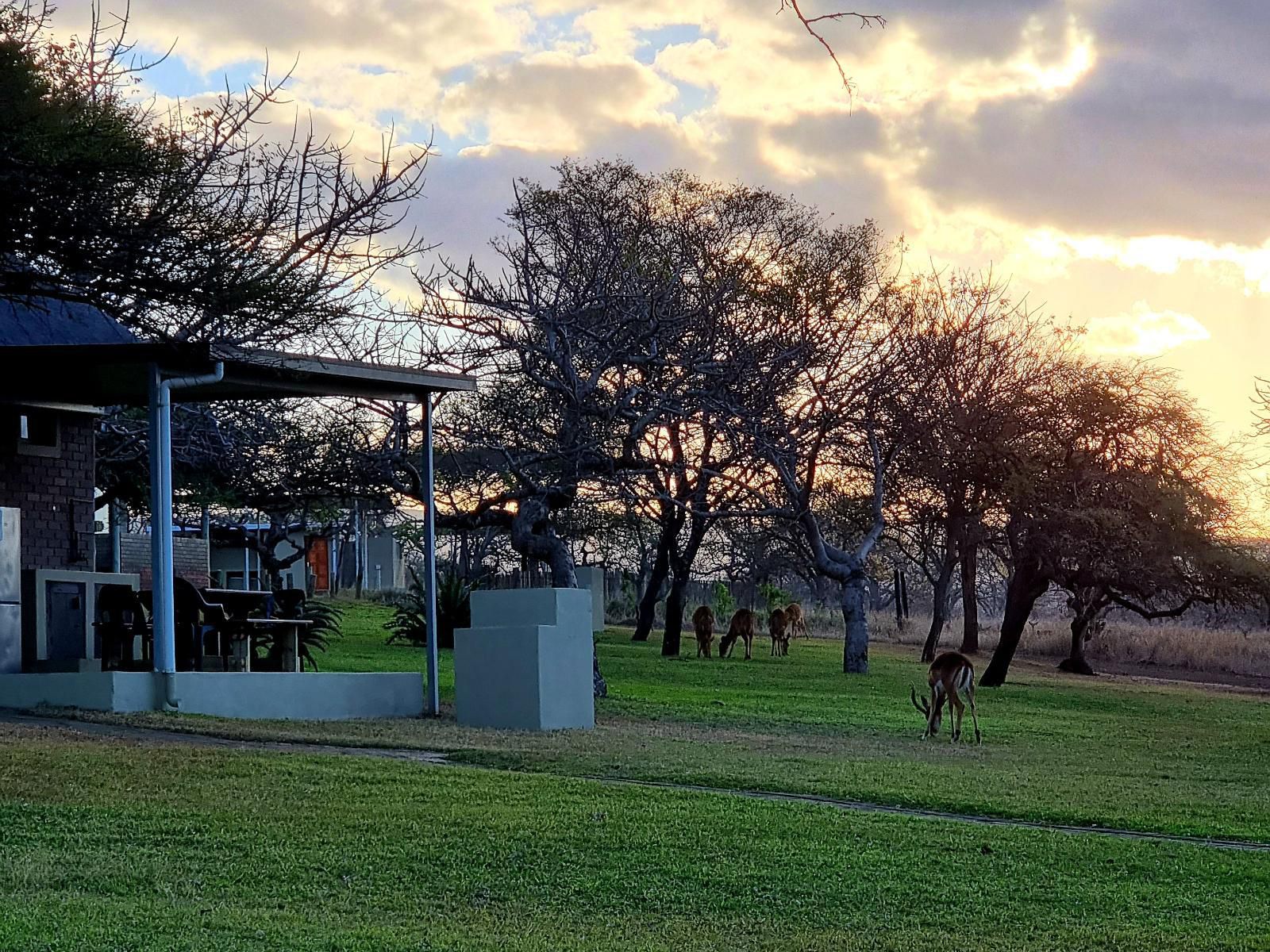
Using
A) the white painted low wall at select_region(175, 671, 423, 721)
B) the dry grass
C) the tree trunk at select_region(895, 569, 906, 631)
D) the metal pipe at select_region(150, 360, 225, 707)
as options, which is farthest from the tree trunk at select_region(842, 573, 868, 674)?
the tree trunk at select_region(895, 569, 906, 631)

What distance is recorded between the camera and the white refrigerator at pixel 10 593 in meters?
16.7

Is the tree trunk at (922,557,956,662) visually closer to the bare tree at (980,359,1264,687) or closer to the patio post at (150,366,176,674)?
the bare tree at (980,359,1264,687)

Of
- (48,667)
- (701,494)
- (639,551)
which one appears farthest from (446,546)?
(48,667)

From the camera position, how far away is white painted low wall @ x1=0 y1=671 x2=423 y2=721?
1522 cm

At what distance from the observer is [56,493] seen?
60.6 ft

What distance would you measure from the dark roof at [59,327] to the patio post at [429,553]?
3.12 metres

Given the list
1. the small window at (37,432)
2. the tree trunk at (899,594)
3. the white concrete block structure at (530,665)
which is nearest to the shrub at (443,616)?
the small window at (37,432)

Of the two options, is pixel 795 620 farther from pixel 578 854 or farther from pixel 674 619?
pixel 578 854

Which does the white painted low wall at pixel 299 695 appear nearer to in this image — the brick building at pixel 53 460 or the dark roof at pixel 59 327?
the brick building at pixel 53 460

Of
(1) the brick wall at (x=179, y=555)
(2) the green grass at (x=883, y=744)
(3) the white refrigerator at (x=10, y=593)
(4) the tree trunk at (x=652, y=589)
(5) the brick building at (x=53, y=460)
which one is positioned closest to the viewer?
(2) the green grass at (x=883, y=744)

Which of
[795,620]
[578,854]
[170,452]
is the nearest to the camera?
[578,854]

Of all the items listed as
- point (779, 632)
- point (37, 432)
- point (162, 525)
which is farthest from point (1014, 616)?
point (162, 525)

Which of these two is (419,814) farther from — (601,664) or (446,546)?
(446,546)

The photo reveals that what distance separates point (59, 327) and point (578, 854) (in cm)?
1065
